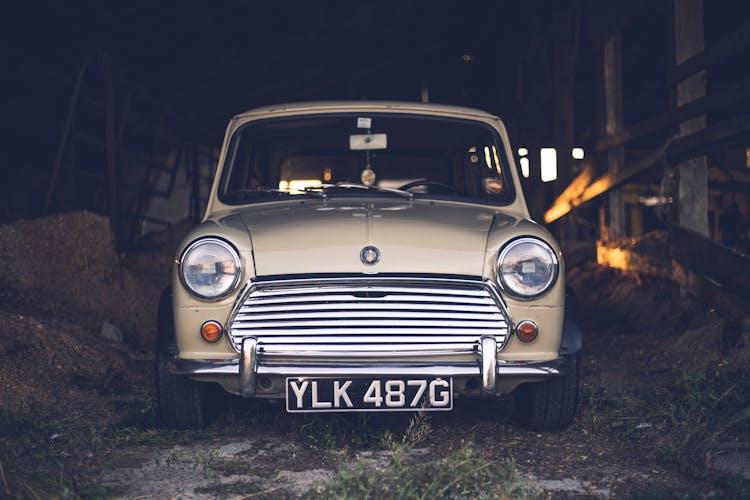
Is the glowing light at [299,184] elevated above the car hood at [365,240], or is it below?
above

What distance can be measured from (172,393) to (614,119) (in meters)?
5.02

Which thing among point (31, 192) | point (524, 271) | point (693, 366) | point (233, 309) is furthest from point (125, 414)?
point (31, 192)

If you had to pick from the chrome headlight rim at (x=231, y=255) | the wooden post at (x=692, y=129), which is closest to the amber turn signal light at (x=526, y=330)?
the chrome headlight rim at (x=231, y=255)

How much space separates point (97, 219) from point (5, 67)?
10.2 feet

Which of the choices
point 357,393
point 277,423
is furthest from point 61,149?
point 357,393

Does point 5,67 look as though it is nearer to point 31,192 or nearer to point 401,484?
point 31,192

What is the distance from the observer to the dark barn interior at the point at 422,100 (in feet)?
10.8

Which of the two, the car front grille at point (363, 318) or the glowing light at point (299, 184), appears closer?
the car front grille at point (363, 318)

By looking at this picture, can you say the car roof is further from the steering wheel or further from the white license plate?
the white license plate

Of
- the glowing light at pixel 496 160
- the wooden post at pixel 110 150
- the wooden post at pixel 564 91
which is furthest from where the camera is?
the wooden post at pixel 564 91

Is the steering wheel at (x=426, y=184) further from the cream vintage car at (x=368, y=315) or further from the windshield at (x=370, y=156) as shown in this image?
the cream vintage car at (x=368, y=315)

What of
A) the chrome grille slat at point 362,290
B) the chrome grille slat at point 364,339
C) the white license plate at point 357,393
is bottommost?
the white license plate at point 357,393

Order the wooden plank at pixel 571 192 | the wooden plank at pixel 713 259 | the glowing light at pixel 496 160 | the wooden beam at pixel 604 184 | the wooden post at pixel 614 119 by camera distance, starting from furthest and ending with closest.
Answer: the wooden plank at pixel 571 192 < the wooden post at pixel 614 119 < the wooden beam at pixel 604 184 < the wooden plank at pixel 713 259 < the glowing light at pixel 496 160

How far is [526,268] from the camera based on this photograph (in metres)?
3.32
